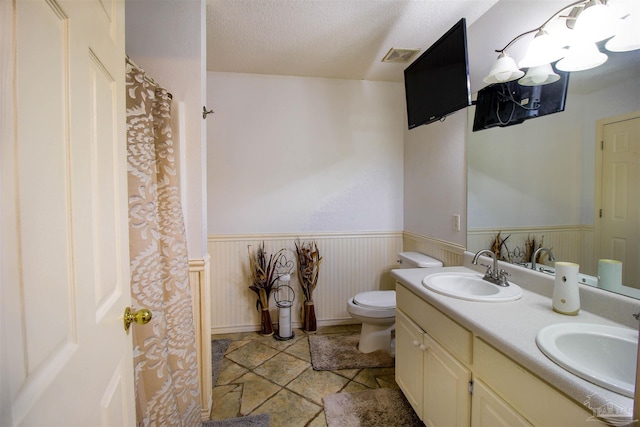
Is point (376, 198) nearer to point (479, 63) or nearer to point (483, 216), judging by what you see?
point (483, 216)

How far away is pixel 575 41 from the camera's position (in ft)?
3.81

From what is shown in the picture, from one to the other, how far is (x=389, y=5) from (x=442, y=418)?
2248 millimetres

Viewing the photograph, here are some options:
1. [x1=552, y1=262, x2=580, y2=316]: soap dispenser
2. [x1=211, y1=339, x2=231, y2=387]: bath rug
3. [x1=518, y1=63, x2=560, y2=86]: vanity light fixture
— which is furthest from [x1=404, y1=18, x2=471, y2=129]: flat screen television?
[x1=211, y1=339, x2=231, y2=387]: bath rug

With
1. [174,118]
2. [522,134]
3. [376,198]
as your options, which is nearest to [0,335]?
[174,118]

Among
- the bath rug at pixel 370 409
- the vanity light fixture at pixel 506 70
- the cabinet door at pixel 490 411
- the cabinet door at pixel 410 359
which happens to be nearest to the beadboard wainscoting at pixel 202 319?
the bath rug at pixel 370 409

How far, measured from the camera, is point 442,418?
1.24 meters

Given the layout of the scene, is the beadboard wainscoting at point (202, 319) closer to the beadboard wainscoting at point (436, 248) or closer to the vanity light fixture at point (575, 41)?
the beadboard wainscoting at point (436, 248)

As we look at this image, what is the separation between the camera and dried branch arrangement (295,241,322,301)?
2611mm

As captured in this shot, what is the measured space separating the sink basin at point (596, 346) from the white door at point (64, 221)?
1160 millimetres

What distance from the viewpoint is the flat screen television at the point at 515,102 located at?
1297 mm

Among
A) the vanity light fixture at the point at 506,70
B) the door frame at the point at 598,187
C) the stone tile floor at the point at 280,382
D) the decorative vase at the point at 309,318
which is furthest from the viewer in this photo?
the decorative vase at the point at 309,318

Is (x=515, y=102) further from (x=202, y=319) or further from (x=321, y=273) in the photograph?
(x=202, y=319)

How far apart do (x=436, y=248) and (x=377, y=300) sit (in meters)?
0.65

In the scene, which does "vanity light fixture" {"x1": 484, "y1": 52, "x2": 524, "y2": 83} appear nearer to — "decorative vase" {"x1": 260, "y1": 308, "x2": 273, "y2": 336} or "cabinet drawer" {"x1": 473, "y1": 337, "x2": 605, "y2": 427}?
"cabinet drawer" {"x1": 473, "y1": 337, "x2": 605, "y2": 427}
